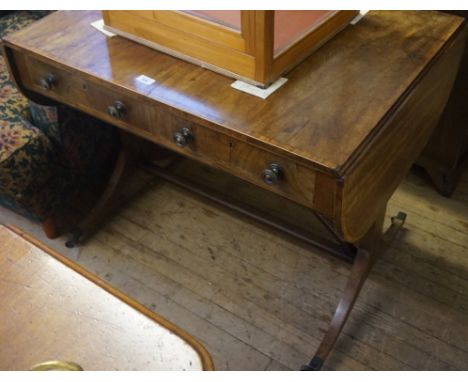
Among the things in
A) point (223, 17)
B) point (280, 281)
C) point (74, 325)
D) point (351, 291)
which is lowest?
point (280, 281)

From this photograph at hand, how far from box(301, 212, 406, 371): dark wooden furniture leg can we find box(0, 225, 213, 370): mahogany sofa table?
72 cm

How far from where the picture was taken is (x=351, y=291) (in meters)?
1.49

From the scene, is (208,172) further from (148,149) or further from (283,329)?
(283,329)

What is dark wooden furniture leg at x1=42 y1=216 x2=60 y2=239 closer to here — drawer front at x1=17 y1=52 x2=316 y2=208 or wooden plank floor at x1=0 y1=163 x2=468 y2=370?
wooden plank floor at x1=0 y1=163 x2=468 y2=370

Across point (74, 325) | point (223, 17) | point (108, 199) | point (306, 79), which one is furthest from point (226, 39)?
point (108, 199)

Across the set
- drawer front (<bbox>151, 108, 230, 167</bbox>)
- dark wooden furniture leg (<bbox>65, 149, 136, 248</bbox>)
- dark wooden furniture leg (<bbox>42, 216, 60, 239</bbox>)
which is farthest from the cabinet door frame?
dark wooden furniture leg (<bbox>42, 216, 60, 239</bbox>)

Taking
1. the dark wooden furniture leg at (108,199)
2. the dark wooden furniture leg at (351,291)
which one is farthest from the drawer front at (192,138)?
the dark wooden furniture leg at (108,199)

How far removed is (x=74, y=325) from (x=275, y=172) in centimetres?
45

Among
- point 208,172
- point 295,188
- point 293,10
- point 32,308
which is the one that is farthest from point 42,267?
point 208,172

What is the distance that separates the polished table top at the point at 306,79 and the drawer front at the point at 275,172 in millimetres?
38

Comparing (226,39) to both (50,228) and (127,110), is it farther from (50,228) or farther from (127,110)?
(50,228)

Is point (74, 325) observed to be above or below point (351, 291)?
above

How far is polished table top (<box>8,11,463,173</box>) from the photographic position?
104cm

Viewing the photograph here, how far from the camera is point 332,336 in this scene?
57.6 inches
